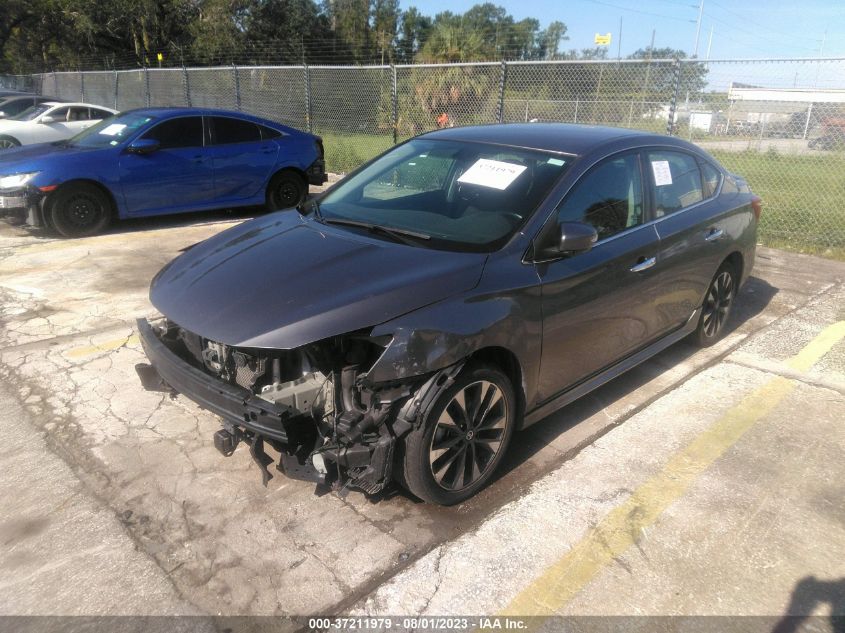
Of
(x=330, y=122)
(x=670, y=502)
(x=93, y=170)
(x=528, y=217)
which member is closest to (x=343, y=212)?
(x=528, y=217)

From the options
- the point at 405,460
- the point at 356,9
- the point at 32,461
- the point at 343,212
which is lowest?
the point at 32,461

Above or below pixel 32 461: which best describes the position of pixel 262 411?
above

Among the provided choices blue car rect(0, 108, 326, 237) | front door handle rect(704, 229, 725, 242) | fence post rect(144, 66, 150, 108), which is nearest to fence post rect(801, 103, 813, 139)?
front door handle rect(704, 229, 725, 242)

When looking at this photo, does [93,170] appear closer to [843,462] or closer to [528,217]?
[528,217]

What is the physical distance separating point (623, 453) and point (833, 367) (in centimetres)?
234

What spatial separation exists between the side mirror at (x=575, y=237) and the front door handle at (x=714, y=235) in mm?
1675

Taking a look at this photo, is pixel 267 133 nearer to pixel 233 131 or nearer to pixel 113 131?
pixel 233 131

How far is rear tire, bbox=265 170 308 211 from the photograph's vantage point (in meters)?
9.46

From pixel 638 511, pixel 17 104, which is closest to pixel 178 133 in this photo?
pixel 638 511

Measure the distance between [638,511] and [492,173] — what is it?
1926mm

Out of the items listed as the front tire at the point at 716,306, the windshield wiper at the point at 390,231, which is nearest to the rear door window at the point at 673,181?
the front tire at the point at 716,306

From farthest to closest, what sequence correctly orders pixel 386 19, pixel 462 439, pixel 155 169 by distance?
pixel 386 19 < pixel 155 169 < pixel 462 439

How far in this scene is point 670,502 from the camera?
3.17m

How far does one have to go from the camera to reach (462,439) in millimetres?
2986
